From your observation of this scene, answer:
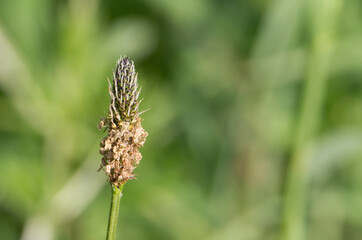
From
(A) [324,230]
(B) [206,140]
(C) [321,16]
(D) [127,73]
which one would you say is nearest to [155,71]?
(B) [206,140]

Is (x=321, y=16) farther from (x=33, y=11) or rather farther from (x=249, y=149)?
(x=33, y=11)

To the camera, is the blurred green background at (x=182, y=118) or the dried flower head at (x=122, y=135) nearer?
the dried flower head at (x=122, y=135)

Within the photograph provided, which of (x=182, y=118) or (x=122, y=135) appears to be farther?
(x=182, y=118)

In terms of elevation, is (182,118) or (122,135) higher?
(182,118)

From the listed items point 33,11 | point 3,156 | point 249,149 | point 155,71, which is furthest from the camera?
point 155,71
